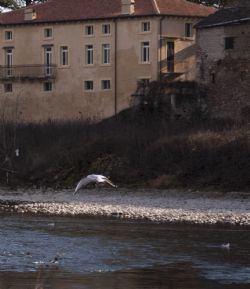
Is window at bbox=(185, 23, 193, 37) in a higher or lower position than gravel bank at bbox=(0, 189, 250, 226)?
higher

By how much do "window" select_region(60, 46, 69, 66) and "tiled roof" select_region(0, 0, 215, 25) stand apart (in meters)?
2.30

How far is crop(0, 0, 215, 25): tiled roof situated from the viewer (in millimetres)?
71750

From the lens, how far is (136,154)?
167ft

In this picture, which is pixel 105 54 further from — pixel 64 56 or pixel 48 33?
pixel 48 33

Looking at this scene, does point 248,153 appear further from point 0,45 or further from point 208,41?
point 0,45

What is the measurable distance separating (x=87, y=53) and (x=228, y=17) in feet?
53.5

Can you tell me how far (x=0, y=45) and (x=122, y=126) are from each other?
79.0ft

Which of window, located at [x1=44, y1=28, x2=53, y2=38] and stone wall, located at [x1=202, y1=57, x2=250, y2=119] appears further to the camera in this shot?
window, located at [x1=44, y1=28, x2=53, y2=38]

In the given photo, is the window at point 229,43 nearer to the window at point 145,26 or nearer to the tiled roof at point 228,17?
the tiled roof at point 228,17

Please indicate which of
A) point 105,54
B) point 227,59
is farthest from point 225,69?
point 105,54

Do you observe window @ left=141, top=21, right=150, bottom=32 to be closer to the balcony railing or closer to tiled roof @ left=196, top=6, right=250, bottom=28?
the balcony railing

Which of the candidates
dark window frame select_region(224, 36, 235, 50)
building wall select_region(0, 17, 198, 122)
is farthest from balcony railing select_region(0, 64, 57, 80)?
dark window frame select_region(224, 36, 235, 50)

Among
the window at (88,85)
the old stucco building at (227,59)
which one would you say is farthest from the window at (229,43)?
the window at (88,85)

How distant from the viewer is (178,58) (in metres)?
71.1
